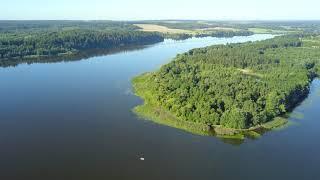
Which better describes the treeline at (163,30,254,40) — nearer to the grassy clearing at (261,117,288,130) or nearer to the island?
the island

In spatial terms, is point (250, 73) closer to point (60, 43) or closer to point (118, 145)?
point (118, 145)

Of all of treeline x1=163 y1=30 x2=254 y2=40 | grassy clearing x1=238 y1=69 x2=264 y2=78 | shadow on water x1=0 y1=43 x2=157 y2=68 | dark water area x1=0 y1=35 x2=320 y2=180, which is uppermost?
grassy clearing x1=238 y1=69 x2=264 y2=78

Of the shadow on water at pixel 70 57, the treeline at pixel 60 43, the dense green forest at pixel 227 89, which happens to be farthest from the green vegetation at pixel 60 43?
the dense green forest at pixel 227 89

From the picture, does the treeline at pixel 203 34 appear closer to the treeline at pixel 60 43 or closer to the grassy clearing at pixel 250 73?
the treeline at pixel 60 43

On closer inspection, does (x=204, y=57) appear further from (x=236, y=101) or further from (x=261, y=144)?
(x=261, y=144)

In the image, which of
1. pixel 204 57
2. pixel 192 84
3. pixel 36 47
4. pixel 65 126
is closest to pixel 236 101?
pixel 192 84

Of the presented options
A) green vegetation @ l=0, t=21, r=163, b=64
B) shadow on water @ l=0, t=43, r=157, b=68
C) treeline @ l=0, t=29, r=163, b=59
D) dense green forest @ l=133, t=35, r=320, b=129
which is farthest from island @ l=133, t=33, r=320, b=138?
treeline @ l=0, t=29, r=163, b=59

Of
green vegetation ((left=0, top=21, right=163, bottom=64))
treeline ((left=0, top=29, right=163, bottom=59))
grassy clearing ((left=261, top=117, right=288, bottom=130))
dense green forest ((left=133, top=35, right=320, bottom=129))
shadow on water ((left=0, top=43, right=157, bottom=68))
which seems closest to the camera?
grassy clearing ((left=261, top=117, right=288, bottom=130))
